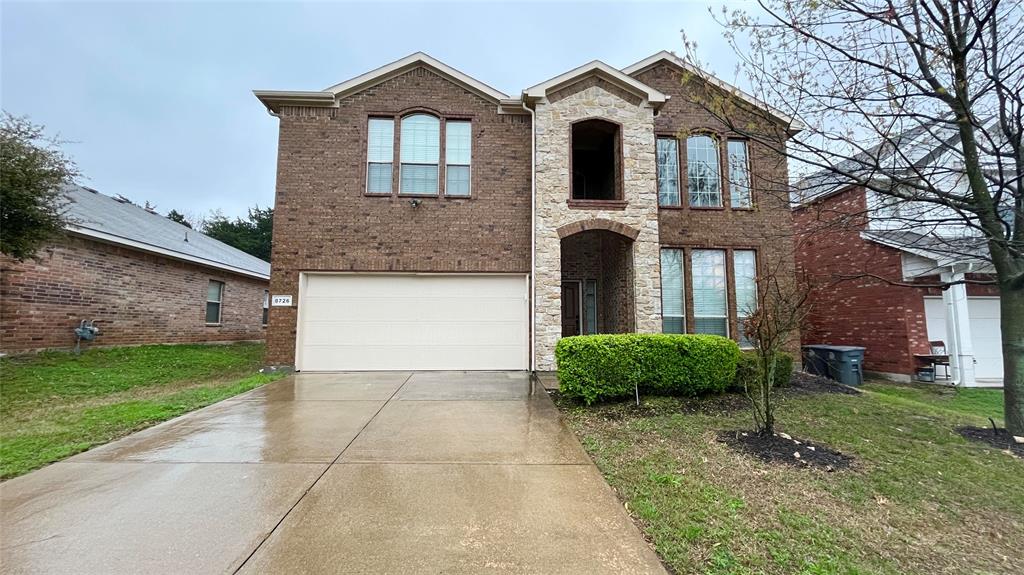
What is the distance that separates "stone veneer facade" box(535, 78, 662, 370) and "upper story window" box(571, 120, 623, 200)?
230mm

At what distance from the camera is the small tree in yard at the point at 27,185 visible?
24.2ft

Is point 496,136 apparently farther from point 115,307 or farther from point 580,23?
point 115,307

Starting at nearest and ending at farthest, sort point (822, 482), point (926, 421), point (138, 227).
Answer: point (822, 482)
point (926, 421)
point (138, 227)

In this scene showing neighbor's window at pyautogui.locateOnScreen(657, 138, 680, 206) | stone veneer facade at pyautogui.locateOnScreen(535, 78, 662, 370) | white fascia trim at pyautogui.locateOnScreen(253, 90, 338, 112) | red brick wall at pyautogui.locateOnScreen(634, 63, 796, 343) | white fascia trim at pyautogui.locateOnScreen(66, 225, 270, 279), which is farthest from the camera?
neighbor's window at pyautogui.locateOnScreen(657, 138, 680, 206)

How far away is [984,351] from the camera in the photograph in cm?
981

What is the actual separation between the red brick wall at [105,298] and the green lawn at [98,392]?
0.59m

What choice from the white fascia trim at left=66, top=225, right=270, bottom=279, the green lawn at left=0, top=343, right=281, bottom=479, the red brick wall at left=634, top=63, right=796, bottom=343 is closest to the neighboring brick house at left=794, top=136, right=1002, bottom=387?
the red brick wall at left=634, top=63, right=796, bottom=343

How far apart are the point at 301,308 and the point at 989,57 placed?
442 inches

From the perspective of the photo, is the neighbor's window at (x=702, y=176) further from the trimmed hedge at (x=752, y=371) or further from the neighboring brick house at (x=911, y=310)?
the trimmed hedge at (x=752, y=371)

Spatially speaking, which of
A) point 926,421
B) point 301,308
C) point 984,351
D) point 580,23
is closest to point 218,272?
point 301,308

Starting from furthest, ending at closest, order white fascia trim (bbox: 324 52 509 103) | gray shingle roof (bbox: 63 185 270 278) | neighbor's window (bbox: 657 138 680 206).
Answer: gray shingle roof (bbox: 63 185 270 278) → neighbor's window (bbox: 657 138 680 206) → white fascia trim (bbox: 324 52 509 103)

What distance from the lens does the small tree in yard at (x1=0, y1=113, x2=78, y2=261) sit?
7371 millimetres

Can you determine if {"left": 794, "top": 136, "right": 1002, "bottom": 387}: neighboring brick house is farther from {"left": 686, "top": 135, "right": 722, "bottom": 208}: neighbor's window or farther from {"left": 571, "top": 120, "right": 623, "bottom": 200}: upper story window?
{"left": 571, "top": 120, "right": 623, "bottom": 200}: upper story window

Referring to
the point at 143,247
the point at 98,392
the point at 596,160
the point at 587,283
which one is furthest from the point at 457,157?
the point at 143,247
